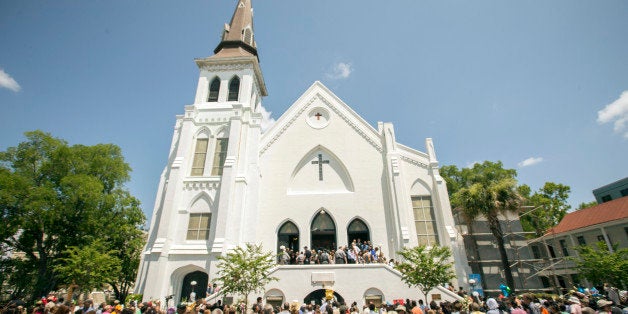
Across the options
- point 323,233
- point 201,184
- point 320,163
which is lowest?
point 323,233

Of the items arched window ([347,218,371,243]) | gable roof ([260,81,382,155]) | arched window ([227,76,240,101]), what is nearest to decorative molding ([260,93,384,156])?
gable roof ([260,81,382,155])

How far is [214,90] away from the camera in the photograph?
22844 millimetres

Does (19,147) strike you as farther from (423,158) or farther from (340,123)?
(423,158)

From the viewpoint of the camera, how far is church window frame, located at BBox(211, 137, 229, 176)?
1905 cm

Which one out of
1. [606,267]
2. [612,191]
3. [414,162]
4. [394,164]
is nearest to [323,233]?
[394,164]

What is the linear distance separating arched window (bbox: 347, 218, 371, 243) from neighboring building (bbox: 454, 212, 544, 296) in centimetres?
718

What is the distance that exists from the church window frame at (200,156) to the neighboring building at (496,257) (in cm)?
1831

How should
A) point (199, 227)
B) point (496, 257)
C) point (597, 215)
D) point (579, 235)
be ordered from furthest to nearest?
point (579, 235)
point (597, 215)
point (496, 257)
point (199, 227)

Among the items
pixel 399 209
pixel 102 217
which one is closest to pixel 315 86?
pixel 399 209

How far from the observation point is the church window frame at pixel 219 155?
19047mm

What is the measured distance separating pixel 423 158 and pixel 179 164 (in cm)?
1604

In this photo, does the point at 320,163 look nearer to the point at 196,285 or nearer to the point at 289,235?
the point at 289,235

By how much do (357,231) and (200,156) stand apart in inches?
455

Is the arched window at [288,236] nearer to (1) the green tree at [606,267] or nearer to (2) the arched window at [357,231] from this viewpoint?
(2) the arched window at [357,231]
